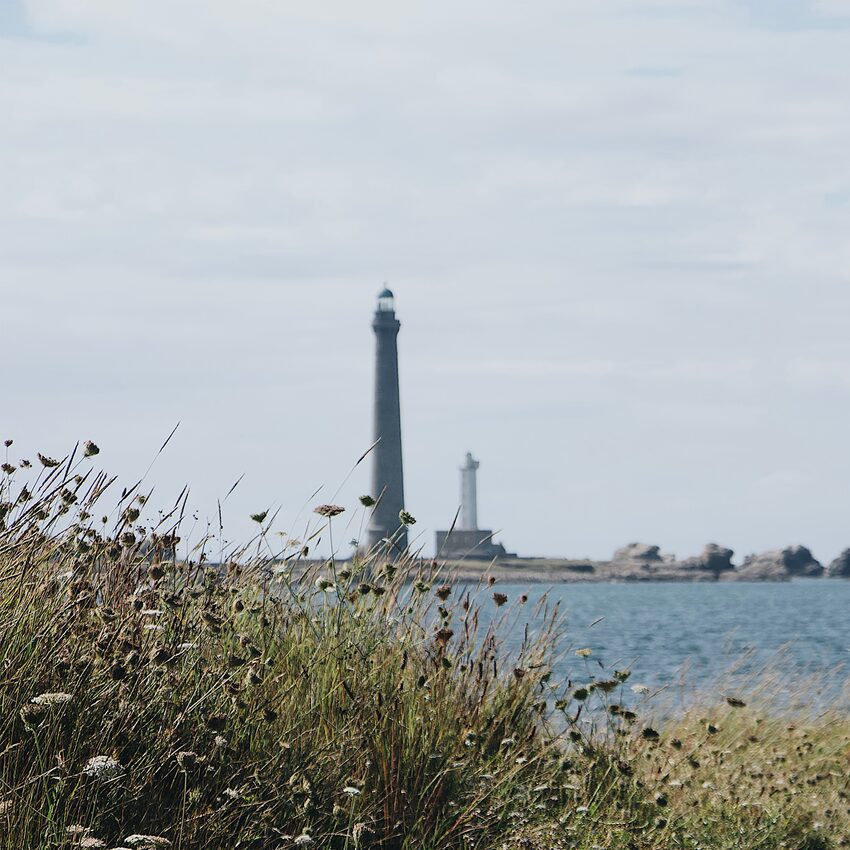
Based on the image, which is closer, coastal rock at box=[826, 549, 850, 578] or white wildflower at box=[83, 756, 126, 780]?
white wildflower at box=[83, 756, 126, 780]

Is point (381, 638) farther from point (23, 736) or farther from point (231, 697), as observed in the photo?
point (23, 736)

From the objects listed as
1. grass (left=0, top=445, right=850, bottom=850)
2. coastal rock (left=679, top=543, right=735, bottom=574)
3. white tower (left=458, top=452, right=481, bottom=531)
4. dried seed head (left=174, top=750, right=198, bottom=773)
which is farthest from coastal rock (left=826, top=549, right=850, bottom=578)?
dried seed head (left=174, top=750, right=198, bottom=773)

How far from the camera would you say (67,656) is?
13.9 ft

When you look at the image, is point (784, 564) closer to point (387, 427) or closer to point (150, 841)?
point (387, 427)

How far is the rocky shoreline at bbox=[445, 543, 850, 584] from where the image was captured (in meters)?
92.6

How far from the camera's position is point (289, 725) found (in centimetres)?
487

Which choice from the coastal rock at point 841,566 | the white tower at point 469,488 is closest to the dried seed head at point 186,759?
the white tower at point 469,488

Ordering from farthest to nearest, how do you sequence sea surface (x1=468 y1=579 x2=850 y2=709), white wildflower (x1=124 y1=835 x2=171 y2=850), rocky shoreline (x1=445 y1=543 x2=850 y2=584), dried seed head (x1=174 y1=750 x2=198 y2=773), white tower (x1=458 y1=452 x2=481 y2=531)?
rocky shoreline (x1=445 y1=543 x2=850 y2=584) < white tower (x1=458 y1=452 x2=481 y2=531) < sea surface (x1=468 y1=579 x2=850 y2=709) < dried seed head (x1=174 y1=750 x2=198 y2=773) < white wildflower (x1=124 y1=835 x2=171 y2=850)

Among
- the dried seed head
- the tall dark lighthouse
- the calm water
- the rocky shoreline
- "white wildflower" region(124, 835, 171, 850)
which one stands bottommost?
the calm water

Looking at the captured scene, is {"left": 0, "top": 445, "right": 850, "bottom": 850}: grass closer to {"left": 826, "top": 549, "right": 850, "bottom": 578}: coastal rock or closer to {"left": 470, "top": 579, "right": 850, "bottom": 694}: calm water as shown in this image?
{"left": 470, "top": 579, "right": 850, "bottom": 694}: calm water

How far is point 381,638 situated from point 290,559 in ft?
1.96

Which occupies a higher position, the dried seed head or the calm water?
the dried seed head

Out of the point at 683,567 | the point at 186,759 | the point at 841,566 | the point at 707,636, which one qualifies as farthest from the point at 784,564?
the point at 186,759

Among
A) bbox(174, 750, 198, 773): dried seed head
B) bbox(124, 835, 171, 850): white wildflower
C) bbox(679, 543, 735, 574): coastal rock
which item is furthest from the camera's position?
bbox(679, 543, 735, 574): coastal rock
